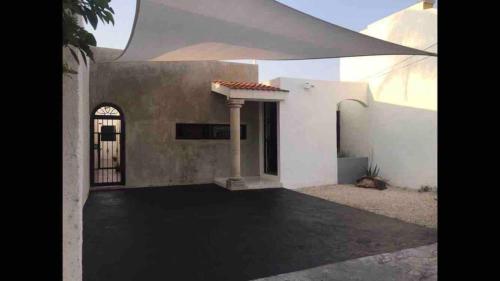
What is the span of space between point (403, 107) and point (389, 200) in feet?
11.8

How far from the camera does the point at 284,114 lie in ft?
35.1

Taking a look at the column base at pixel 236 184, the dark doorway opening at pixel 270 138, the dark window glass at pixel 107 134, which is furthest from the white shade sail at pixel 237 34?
the dark doorway opening at pixel 270 138

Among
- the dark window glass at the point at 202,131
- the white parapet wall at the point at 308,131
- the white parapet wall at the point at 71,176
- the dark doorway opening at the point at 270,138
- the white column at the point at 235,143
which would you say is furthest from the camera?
the dark doorway opening at the point at 270,138

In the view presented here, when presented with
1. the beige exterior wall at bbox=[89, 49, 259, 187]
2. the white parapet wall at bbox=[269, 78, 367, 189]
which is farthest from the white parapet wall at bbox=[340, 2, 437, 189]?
the beige exterior wall at bbox=[89, 49, 259, 187]

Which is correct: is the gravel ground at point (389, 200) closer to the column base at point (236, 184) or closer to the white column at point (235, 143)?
the column base at point (236, 184)

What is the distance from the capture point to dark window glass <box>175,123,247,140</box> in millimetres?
10984

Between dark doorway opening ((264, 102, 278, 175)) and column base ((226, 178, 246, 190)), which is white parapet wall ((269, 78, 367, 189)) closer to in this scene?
dark doorway opening ((264, 102, 278, 175))

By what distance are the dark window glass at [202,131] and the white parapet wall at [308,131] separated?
210cm

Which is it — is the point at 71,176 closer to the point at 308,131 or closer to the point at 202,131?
the point at 202,131

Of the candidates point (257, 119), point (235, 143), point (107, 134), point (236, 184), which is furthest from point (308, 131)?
point (107, 134)

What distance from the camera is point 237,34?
379 cm

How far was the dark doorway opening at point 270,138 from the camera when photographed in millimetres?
11453
